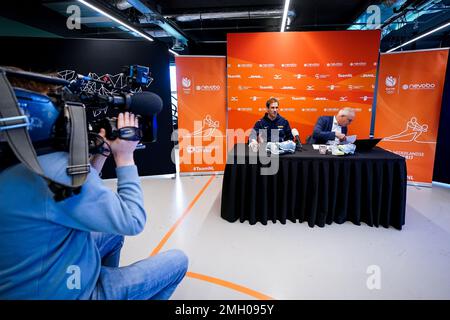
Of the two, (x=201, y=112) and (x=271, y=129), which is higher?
(x=201, y=112)

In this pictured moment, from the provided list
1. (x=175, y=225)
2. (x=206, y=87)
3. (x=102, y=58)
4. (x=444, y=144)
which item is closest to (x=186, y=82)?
(x=206, y=87)

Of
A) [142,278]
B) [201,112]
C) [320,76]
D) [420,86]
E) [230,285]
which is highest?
[320,76]

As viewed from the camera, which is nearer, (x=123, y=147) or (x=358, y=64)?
(x=123, y=147)

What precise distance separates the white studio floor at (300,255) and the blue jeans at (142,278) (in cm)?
67

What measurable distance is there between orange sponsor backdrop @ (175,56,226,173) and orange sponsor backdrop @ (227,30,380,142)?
0.94 feet

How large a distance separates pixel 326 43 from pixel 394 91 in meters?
1.31

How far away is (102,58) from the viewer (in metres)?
3.66

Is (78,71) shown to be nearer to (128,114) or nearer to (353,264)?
(128,114)

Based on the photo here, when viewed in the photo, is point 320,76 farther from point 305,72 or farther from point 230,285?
point 230,285

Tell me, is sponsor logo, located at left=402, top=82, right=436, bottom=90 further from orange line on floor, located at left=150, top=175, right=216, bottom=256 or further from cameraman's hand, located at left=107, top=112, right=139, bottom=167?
cameraman's hand, located at left=107, top=112, right=139, bottom=167

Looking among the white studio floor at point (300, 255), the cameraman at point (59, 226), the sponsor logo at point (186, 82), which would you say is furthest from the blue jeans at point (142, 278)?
the sponsor logo at point (186, 82)

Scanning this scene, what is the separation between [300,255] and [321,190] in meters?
0.76
